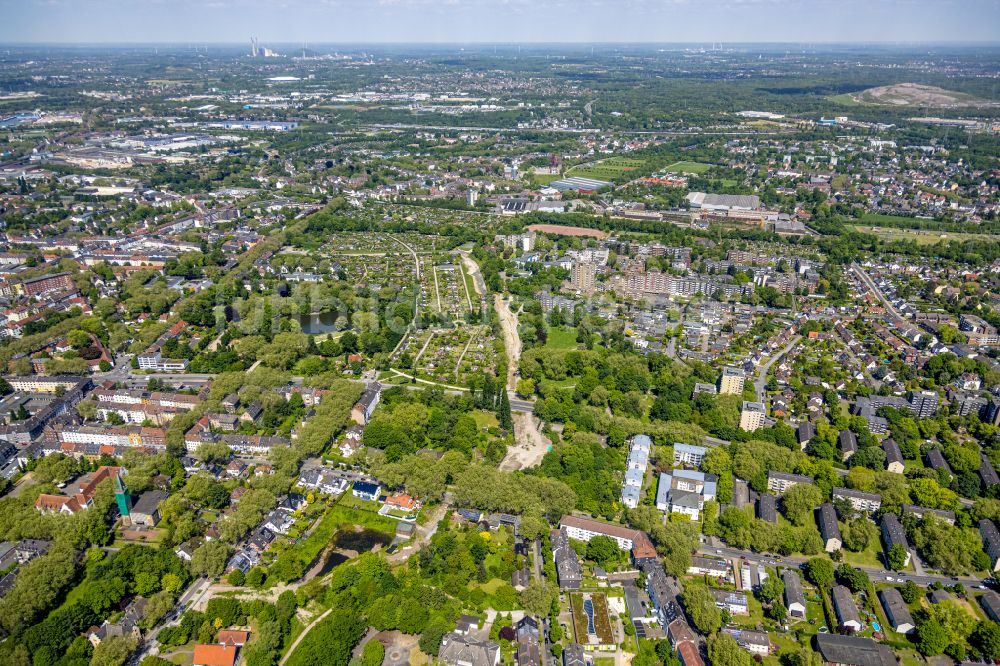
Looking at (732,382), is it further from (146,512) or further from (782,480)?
(146,512)

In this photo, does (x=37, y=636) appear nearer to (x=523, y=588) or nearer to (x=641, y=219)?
(x=523, y=588)

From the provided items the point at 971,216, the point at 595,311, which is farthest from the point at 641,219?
the point at 971,216

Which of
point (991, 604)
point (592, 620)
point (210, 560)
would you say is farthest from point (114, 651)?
point (991, 604)

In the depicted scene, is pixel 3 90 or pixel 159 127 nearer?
pixel 159 127

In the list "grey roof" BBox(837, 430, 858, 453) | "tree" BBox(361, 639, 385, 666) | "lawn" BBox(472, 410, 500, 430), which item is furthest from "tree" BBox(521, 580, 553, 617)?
"grey roof" BBox(837, 430, 858, 453)

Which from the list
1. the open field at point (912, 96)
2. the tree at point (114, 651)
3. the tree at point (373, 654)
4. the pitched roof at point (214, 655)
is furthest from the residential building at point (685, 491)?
the open field at point (912, 96)
